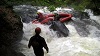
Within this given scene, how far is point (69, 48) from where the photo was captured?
10891 millimetres

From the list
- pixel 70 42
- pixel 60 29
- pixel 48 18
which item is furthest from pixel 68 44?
pixel 48 18

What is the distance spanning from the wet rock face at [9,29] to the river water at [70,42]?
0.66m

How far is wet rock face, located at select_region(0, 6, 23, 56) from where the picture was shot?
31.2 feet

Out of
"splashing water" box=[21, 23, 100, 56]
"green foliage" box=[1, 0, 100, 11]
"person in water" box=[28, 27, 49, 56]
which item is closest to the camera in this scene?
"person in water" box=[28, 27, 49, 56]

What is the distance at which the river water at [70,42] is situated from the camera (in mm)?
10329

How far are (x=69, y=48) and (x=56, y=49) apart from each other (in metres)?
0.65

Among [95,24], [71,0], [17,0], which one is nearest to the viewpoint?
[17,0]

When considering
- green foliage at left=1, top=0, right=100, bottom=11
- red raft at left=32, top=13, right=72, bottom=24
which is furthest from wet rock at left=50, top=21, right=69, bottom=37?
green foliage at left=1, top=0, right=100, bottom=11

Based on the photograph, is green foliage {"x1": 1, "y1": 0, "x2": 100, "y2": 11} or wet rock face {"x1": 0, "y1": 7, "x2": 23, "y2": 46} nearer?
green foliage {"x1": 1, "y1": 0, "x2": 100, "y2": 11}

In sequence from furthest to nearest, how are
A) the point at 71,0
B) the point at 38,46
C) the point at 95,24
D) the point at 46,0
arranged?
the point at 71,0, the point at 95,24, the point at 46,0, the point at 38,46

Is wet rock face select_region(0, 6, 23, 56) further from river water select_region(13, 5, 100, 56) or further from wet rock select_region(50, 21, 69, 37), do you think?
wet rock select_region(50, 21, 69, 37)

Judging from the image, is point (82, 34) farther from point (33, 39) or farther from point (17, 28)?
point (33, 39)

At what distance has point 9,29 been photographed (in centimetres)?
1005

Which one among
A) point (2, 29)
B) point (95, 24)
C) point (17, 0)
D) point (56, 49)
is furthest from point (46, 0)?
point (95, 24)
